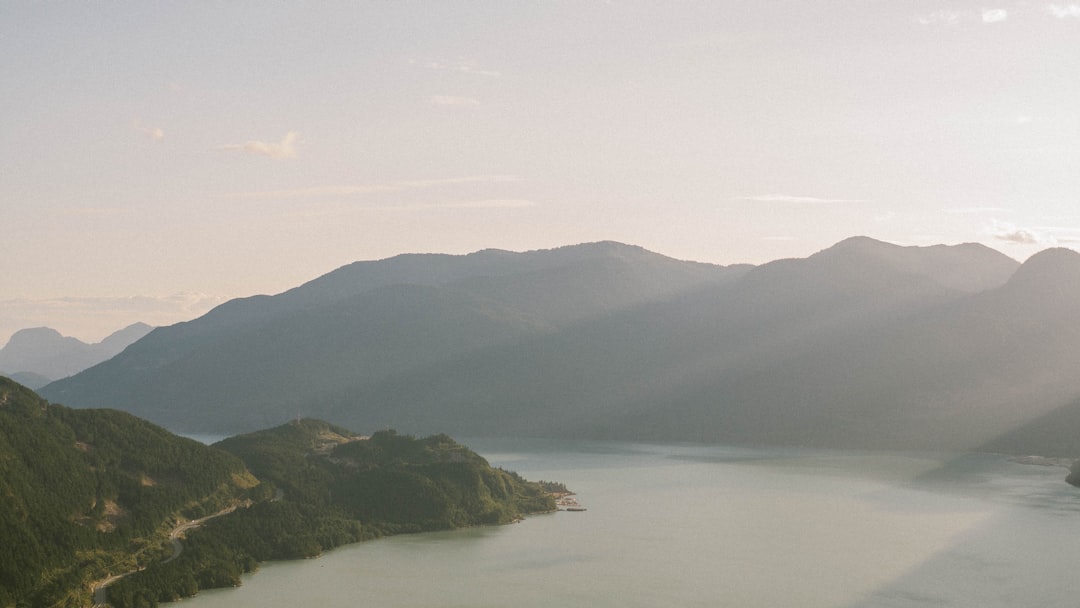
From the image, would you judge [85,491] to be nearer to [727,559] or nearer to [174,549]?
[174,549]

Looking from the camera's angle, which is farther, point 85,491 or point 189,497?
point 189,497

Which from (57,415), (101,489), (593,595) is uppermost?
(57,415)

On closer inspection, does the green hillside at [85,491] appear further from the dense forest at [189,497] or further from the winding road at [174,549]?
the winding road at [174,549]

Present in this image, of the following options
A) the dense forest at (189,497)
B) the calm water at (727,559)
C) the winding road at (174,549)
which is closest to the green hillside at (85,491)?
the dense forest at (189,497)

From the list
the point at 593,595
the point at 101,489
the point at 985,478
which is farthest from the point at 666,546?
the point at 985,478

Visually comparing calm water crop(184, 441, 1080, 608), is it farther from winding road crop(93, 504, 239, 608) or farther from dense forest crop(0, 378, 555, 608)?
winding road crop(93, 504, 239, 608)

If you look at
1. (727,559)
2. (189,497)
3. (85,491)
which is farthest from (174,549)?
(727,559)

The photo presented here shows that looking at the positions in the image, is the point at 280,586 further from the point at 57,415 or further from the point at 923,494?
the point at 923,494
